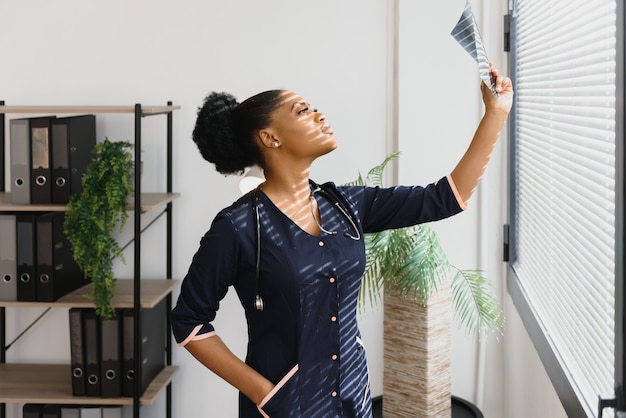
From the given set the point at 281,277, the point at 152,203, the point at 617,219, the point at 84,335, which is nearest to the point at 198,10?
the point at 152,203

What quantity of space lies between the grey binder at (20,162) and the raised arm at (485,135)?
68.3 inches

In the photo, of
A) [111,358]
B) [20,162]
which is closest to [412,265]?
[111,358]

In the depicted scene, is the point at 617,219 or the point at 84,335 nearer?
the point at 617,219

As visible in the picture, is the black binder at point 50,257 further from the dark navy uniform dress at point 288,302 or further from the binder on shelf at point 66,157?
the dark navy uniform dress at point 288,302

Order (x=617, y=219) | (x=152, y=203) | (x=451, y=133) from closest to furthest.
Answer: (x=617, y=219)
(x=152, y=203)
(x=451, y=133)

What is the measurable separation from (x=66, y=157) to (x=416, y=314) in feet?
4.18

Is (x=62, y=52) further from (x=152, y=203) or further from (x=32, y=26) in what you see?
(x=152, y=203)

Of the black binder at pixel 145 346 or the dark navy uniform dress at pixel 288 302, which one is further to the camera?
the black binder at pixel 145 346

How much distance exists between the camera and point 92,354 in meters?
3.21

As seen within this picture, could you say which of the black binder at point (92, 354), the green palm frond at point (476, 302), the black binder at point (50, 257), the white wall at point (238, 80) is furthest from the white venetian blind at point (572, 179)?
the black binder at point (50, 257)

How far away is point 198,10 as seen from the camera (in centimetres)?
343

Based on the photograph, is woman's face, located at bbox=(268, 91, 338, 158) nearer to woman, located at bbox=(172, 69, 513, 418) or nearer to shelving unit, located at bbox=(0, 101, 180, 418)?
woman, located at bbox=(172, 69, 513, 418)

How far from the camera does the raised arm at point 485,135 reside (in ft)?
5.75

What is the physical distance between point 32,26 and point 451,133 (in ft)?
5.24
